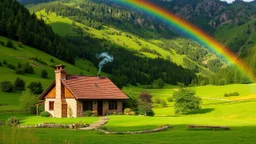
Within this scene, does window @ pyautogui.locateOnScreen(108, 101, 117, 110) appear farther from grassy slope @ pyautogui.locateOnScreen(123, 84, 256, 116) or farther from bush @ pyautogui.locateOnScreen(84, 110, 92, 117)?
bush @ pyautogui.locateOnScreen(84, 110, 92, 117)

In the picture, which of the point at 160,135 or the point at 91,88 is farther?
the point at 91,88

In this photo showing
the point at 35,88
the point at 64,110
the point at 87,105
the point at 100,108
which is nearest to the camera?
the point at 64,110

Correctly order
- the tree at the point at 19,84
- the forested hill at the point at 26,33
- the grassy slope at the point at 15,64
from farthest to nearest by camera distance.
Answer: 1. the forested hill at the point at 26,33
2. the tree at the point at 19,84
3. the grassy slope at the point at 15,64

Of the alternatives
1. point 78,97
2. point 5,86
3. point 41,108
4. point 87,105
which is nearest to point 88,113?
point 87,105

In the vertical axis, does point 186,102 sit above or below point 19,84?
below

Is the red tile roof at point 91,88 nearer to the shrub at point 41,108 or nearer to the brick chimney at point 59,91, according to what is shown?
the brick chimney at point 59,91

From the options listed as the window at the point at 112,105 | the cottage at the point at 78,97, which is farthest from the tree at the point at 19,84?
the window at the point at 112,105

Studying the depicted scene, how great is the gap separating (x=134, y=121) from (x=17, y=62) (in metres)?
95.5

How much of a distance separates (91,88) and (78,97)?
6.52 meters

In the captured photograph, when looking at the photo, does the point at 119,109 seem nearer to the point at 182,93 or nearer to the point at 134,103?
the point at 134,103

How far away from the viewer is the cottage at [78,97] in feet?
210

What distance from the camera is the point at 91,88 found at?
68.8m

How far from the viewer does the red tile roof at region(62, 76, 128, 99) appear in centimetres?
6500

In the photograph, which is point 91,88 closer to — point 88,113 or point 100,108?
point 100,108
